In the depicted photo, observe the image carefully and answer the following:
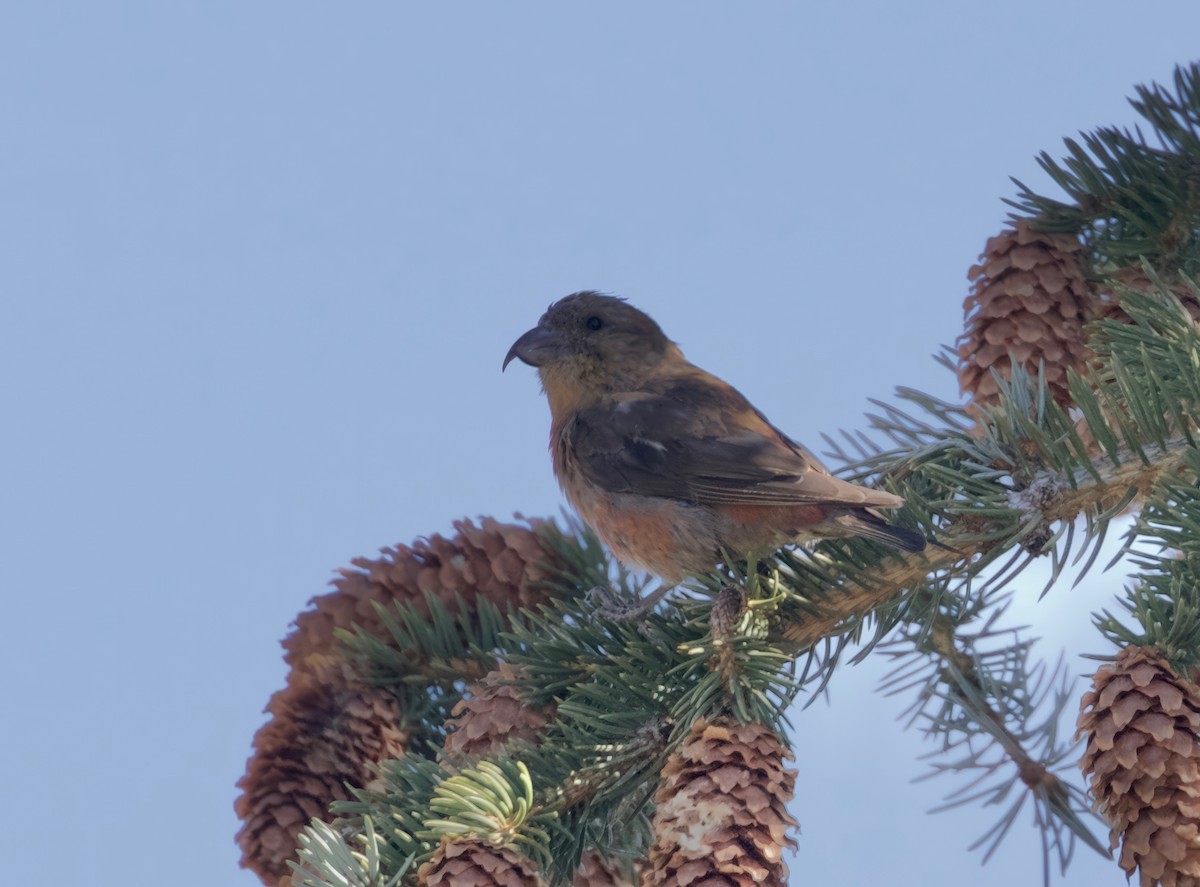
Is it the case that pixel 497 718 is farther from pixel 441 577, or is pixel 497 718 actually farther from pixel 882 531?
pixel 882 531

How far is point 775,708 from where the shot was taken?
8.03 feet

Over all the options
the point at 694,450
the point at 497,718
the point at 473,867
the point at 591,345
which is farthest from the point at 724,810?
the point at 591,345

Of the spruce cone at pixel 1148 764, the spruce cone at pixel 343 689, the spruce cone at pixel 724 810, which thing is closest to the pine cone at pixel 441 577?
the spruce cone at pixel 343 689

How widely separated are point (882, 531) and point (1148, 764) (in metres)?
0.78

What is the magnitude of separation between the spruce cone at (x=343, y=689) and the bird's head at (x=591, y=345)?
1.12 meters

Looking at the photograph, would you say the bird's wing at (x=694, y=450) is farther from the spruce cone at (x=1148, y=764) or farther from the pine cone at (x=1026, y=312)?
the spruce cone at (x=1148, y=764)

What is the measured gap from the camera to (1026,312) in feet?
11.2

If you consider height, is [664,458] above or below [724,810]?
above

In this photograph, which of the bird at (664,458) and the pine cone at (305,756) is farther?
the bird at (664,458)

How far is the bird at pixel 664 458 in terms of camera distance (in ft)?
11.2

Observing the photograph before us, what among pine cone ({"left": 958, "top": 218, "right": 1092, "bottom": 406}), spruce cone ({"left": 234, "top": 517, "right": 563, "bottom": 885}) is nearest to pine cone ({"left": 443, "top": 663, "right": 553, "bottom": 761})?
spruce cone ({"left": 234, "top": 517, "right": 563, "bottom": 885})

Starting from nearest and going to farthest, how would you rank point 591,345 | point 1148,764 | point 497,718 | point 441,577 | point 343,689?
point 1148,764, point 497,718, point 343,689, point 441,577, point 591,345

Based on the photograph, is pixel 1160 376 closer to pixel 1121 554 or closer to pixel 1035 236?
pixel 1121 554

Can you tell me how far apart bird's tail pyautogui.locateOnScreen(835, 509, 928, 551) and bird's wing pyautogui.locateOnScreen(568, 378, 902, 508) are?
8.4 inches
